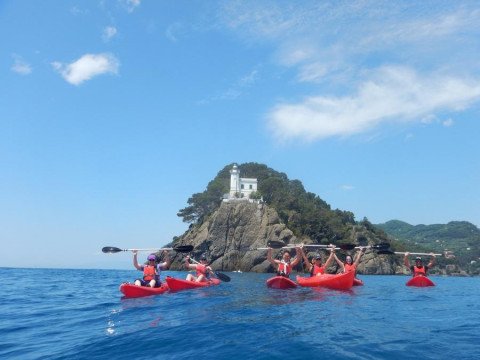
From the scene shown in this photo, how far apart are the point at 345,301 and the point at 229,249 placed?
4897 centimetres

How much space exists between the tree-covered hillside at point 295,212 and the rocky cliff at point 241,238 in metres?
4.11

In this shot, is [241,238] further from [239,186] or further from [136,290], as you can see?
[136,290]

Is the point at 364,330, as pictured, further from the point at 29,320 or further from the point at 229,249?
the point at 229,249

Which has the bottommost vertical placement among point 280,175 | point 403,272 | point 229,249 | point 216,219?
point 403,272

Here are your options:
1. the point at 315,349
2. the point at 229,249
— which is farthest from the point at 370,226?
the point at 315,349

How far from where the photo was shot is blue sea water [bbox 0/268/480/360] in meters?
6.51

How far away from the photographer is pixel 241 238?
202 feet

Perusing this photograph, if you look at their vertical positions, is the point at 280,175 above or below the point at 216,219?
above

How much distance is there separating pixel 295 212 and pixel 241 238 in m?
13.6

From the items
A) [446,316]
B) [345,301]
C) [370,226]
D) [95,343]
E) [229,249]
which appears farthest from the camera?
[370,226]

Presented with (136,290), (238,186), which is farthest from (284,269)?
(238,186)

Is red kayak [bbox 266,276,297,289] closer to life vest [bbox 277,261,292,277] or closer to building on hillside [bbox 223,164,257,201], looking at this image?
life vest [bbox 277,261,292,277]

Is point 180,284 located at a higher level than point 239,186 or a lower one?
lower

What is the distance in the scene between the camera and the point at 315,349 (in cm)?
639
